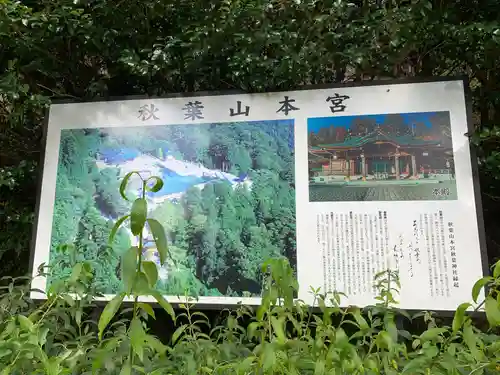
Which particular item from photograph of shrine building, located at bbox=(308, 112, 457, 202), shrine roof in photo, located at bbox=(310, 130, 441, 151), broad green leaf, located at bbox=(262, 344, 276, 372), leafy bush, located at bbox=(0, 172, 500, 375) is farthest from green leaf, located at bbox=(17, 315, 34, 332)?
shrine roof in photo, located at bbox=(310, 130, 441, 151)

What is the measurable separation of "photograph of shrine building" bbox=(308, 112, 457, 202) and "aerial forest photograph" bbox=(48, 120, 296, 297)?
9.8 inches

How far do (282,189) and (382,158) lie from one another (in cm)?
77

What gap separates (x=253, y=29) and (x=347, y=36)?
770mm

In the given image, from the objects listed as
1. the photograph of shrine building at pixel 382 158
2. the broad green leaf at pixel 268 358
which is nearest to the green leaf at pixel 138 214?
the broad green leaf at pixel 268 358

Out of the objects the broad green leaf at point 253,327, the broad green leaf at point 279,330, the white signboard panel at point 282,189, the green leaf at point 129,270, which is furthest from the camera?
the white signboard panel at point 282,189

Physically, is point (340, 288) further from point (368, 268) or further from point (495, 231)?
point (495, 231)

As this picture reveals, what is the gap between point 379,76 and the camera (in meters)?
3.55

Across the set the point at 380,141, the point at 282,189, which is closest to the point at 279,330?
the point at 282,189

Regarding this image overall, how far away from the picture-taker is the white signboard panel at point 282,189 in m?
2.84

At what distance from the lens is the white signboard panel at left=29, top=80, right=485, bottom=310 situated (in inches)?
112

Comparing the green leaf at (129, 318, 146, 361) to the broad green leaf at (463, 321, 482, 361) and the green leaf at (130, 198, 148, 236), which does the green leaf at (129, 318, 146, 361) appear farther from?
the broad green leaf at (463, 321, 482, 361)

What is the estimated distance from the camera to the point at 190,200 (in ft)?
10.6

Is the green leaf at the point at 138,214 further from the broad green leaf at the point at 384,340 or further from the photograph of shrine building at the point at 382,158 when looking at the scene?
the photograph of shrine building at the point at 382,158

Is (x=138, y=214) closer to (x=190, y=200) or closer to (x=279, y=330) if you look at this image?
(x=279, y=330)
